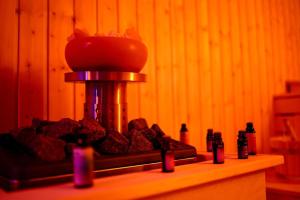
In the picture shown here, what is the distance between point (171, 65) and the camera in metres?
1.88

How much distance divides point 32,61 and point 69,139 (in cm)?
47

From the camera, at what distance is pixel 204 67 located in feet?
6.91

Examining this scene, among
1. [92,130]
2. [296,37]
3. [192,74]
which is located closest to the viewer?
[92,130]

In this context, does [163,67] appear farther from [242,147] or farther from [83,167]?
[83,167]

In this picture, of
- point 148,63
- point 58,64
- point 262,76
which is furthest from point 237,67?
point 58,64

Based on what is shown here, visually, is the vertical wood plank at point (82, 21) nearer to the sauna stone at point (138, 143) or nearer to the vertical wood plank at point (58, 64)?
the vertical wood plank at point (58, 64)

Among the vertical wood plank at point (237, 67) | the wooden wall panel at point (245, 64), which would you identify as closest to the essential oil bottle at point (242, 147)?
the vertical wood plank at point (237, 67)

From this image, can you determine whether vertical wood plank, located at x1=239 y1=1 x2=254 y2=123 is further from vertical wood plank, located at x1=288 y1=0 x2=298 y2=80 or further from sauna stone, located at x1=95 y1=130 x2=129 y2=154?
sauna stone, located at x1=95 y1=130 x2=129 y2=154

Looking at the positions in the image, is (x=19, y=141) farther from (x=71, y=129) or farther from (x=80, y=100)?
(x=80, y=100)

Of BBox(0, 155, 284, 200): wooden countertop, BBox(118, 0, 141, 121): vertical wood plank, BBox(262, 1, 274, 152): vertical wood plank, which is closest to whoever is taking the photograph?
BBox(0, 155, 284, 200): wooden countertop

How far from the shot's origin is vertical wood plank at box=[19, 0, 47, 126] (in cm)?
127

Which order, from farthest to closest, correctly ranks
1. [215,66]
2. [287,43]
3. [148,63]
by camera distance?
[287,43]
[215,66]
[148,63]

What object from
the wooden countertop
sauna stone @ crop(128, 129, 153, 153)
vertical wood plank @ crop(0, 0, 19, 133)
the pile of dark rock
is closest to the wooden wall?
vertical wood plank @ crop(0, 0, 19, 133)

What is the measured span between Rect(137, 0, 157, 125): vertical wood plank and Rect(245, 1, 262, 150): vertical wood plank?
1.09 m
